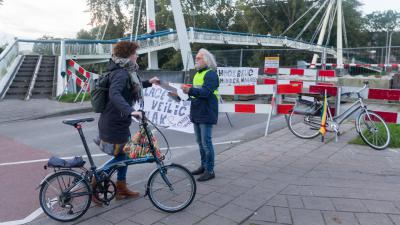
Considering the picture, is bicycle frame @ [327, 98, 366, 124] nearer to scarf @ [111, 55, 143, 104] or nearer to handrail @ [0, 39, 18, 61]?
scarf @ [111, 55, 143, 104]

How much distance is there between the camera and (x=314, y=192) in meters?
4.50

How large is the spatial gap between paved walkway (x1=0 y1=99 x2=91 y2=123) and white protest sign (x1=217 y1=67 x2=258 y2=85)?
4.30m

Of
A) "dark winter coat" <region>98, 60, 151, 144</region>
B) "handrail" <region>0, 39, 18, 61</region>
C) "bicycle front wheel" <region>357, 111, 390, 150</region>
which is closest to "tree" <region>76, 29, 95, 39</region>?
"handrail" <region>0, 39, 18, 61</region>

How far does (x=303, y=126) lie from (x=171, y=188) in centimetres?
476

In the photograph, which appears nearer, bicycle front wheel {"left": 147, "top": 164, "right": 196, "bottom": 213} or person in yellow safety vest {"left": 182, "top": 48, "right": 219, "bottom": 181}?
bicycle front wheel {"left": 147, "top": 164, "right": 196, "bottom": 213}

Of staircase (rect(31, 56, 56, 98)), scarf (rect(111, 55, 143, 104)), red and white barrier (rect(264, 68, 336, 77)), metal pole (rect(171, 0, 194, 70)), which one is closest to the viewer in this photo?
scarf (rect(111, 55, 143, 104))

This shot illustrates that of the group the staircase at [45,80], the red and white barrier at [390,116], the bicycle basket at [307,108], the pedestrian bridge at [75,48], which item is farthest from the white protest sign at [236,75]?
the staircase at [45,80]

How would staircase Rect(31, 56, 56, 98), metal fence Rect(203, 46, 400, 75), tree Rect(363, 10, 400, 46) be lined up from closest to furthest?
1. staircase Rect(31, 56, 56, 98)
2. metal fence Rect(203, 46, 400, 75)
3. tree Rect(363, 10, 400, 46)

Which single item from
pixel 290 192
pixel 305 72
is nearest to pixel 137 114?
pixel 290 192

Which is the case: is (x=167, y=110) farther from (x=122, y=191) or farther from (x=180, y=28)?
(x=180, y=28)

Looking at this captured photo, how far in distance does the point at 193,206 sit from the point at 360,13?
2952 inches

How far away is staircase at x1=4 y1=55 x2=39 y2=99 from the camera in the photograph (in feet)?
45.1

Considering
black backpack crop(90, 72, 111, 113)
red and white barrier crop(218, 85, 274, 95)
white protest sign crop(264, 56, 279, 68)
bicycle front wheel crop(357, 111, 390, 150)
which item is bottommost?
bicycle front wheel crop(357, 111, 390, 150)

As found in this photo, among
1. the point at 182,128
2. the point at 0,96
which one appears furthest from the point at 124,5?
→ the point at 182,128
